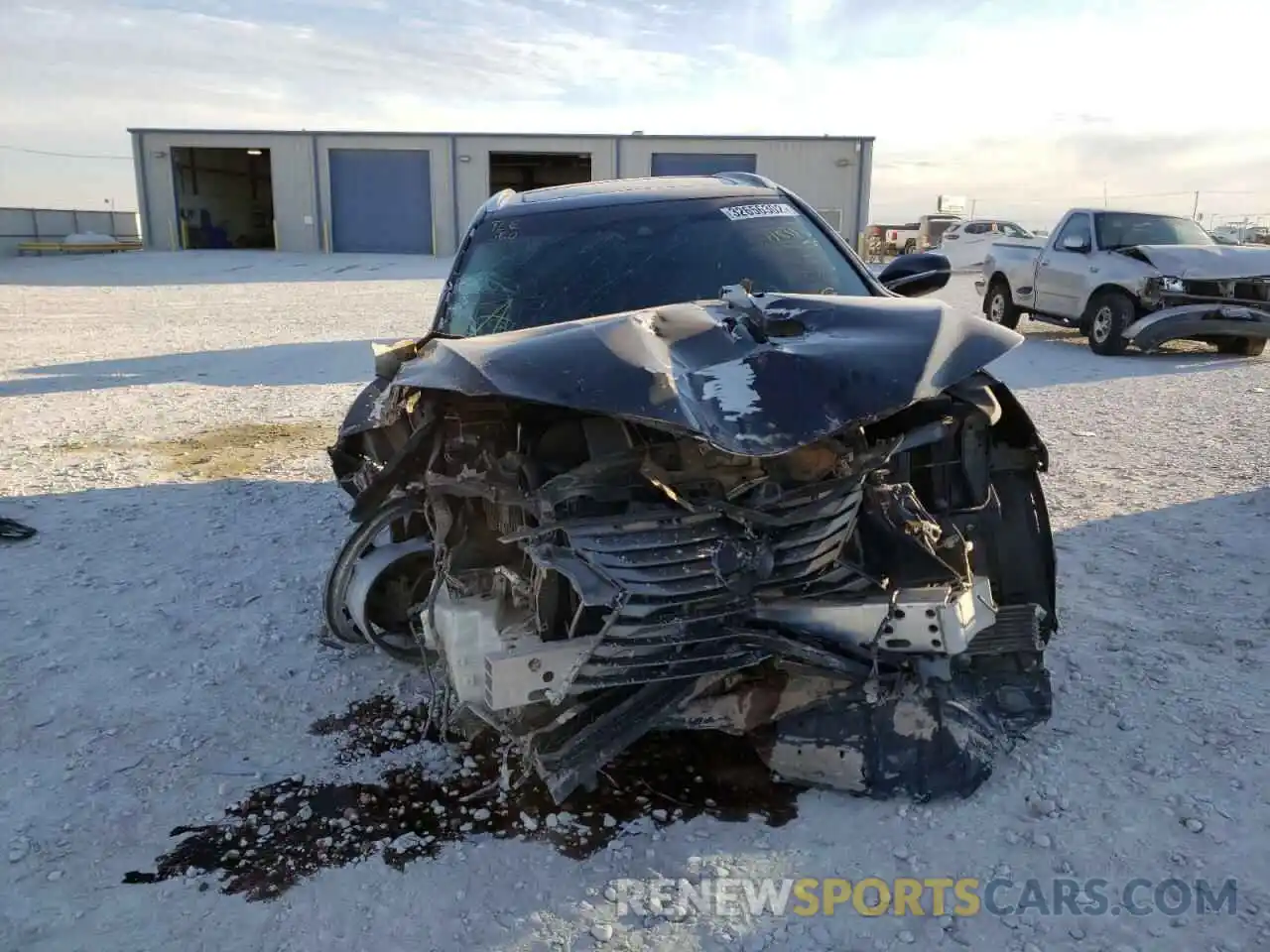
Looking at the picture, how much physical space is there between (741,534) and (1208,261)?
10.3 metres

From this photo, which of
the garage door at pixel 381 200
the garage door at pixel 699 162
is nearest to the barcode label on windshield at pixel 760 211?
the garage door at pixel 699 162

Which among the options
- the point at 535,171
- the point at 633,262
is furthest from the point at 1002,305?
the point at 535,171

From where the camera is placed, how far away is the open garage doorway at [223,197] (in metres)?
34.4

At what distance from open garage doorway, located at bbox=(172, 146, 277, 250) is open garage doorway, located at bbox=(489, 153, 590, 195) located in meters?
8.30

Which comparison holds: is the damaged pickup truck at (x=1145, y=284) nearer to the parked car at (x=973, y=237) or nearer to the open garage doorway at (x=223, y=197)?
the parked car at (x=973, y=237)

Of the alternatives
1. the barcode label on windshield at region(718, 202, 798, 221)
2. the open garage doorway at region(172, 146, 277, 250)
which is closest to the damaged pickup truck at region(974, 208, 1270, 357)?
the barcode label on windshield at region(718, 202, 798, 221)

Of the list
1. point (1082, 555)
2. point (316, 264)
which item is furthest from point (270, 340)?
point (316, 264)

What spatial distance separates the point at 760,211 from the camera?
4.31 metres

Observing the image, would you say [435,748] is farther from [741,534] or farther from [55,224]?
[55,224]

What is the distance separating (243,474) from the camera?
6559 mm

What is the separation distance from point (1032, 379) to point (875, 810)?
26.4ft

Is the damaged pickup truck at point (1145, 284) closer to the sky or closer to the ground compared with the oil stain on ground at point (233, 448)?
closer to the sky

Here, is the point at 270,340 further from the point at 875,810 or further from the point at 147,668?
the point at 875,810

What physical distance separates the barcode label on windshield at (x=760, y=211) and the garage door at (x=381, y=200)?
29518mm
